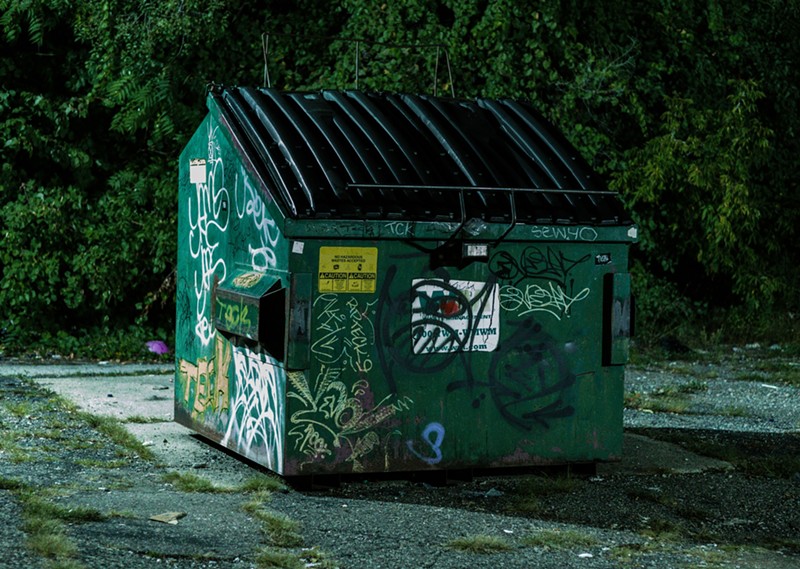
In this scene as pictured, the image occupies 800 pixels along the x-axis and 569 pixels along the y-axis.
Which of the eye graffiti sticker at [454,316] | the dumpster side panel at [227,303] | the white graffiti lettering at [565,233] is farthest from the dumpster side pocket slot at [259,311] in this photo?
the white graffiti lettering at [565,233]

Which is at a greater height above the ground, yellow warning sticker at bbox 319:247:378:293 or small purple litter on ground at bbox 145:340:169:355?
yellow warning sticker at bbox 319:247:378:293

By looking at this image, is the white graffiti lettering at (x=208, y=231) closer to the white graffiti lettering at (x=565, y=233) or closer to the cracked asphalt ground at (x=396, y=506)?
the cracked asphalt ground at (x=396, y=506)

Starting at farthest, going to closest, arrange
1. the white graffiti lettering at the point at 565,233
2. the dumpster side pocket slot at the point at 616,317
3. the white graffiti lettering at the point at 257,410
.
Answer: the dumpster side pocket slot at the point at 616,317 < the white graffiti lettering at the point at 565,233 < the white graffiti lettering at the point at 257,410

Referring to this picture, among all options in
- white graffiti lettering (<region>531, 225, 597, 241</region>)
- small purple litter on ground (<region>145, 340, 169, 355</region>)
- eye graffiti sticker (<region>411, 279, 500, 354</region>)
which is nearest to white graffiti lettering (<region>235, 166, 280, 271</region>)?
eye graffiti sticker (<region>411, 279, 500, 354</region>)

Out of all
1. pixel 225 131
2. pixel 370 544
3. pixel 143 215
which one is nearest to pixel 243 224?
pixel 225 131

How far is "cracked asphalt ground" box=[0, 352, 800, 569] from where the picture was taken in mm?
5070

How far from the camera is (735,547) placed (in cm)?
548

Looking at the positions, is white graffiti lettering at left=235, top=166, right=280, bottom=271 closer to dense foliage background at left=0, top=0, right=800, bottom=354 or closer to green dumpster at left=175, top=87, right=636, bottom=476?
green dumpster at left=175, top=87, right=636, bottom=476

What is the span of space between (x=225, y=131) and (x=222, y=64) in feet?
19.6

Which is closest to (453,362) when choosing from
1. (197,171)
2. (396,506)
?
(396,506)

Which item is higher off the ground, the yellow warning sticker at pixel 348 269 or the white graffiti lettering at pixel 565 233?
the white graffiti lettering at pixel 565 233

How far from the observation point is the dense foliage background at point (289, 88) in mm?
12242

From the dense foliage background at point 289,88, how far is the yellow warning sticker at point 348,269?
6.16 meters

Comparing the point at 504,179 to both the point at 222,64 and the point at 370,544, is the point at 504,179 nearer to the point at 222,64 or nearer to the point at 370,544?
the point at 370,544
